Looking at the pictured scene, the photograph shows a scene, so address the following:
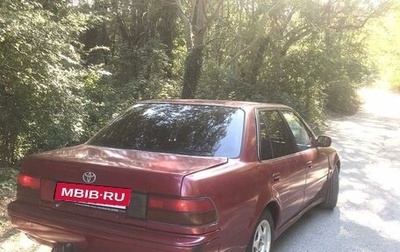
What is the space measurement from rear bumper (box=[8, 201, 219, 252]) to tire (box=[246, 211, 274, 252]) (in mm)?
714

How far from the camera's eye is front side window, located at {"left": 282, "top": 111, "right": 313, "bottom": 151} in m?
4.95

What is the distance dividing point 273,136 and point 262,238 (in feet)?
3.28

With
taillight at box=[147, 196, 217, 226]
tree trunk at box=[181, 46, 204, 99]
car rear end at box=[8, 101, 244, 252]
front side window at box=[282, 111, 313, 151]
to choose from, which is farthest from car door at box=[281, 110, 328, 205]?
tree trunk at box=[181, 46, 204, 99]

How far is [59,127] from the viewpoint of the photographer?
22.2 feet

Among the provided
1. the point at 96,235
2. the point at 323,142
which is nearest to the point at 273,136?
the point at 323,142

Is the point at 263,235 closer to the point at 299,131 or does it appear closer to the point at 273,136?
the point at 273,136

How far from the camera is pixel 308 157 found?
494 cm

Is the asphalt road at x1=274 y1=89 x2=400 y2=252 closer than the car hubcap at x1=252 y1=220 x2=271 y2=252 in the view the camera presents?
No

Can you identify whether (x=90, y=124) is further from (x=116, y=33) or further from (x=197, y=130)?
(x=116, y=33)

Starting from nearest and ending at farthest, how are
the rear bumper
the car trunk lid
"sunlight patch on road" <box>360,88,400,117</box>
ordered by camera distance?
the rear bumper < the car trunk lid < "sunlight patch on road" <box>360,88,400,117</box>

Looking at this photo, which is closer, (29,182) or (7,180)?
(29,182)

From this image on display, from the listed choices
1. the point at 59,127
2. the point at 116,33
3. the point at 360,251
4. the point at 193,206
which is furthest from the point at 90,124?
the point at 116,33

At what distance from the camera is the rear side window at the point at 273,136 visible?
13.1ft

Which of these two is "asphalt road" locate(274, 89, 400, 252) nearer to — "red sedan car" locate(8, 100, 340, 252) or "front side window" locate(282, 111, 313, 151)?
"red sedan car" locate(8, 100, 340, 252)
